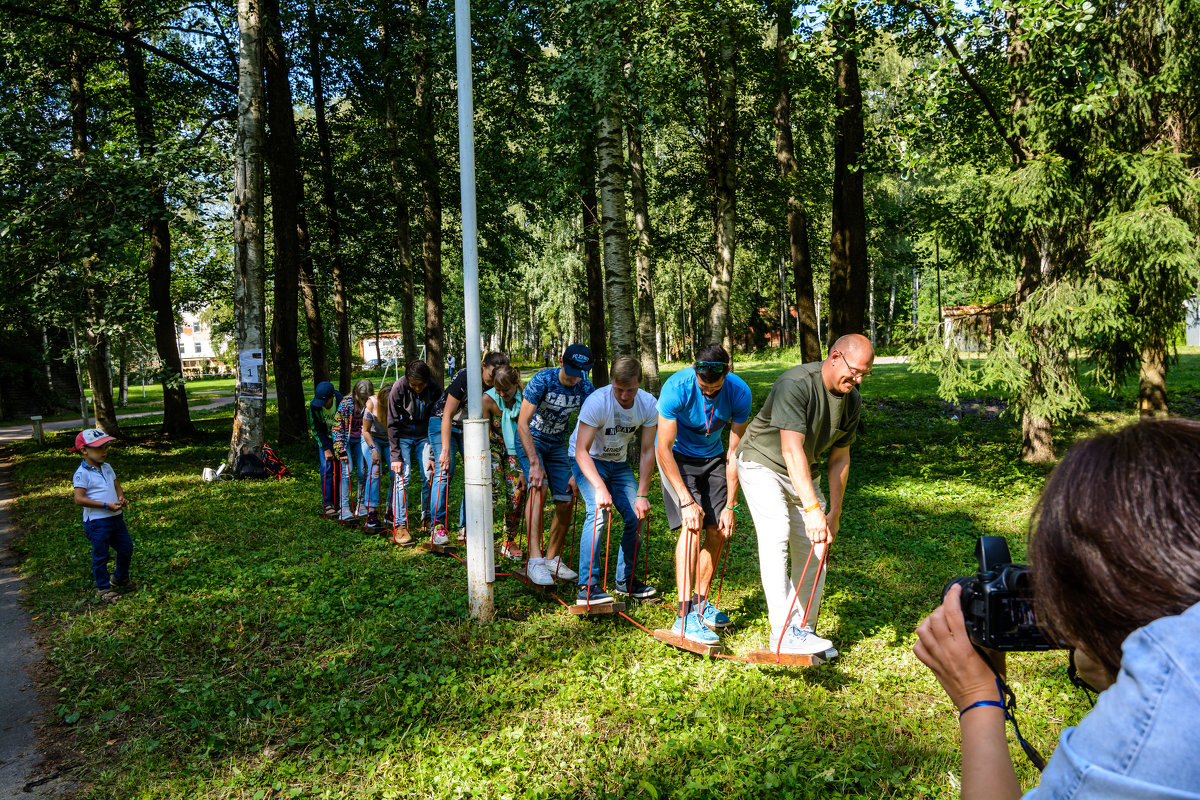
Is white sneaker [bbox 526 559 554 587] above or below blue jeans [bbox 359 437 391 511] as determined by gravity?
below

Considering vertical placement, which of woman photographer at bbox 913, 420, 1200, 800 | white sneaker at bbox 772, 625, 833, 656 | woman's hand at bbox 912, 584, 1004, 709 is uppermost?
woman photographer at bbox 913, 420, 1200, 800

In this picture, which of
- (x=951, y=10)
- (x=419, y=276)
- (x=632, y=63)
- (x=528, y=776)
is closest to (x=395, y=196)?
(x=419, y=276)

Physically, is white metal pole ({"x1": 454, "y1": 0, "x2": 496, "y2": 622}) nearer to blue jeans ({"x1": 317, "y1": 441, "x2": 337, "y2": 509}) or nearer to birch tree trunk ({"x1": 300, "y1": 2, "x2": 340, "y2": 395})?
blue jeans ({"x1": 317, "y1": 441, "x2": 337, "y2": 509})

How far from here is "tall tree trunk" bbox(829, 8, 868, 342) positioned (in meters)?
13.5

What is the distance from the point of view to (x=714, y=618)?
223 inches

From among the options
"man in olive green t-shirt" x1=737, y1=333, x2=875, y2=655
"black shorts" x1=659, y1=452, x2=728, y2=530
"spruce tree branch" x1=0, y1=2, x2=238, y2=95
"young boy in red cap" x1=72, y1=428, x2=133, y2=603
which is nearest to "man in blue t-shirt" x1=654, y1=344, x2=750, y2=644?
"black shorts" x1=659, y1=452, x2=728, y2=530

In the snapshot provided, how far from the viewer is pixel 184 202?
1299 centimetres

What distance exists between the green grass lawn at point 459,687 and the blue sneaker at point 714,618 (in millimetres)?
178

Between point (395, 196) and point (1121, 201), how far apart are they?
14005 mm

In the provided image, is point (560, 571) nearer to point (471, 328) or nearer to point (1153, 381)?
point (471, 328)

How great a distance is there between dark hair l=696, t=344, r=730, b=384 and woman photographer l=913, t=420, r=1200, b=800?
406 centimetres

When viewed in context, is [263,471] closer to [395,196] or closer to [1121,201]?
[395,196]

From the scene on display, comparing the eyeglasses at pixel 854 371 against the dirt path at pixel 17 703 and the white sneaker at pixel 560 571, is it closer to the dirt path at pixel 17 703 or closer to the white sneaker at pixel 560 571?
the white sneaker at pixel 560 571

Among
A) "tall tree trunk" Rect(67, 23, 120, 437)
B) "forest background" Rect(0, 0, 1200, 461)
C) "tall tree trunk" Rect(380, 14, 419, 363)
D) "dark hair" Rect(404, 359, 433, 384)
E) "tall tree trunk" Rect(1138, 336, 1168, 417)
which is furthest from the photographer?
"tall tree trunk" Rect(380, 14, 419, 363)
